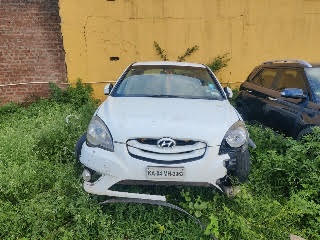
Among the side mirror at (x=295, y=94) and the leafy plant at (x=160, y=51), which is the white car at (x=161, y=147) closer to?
the side mirror at (x=295, y=94)

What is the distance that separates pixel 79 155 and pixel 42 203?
68cm

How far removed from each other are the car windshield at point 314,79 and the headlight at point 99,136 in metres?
3.20

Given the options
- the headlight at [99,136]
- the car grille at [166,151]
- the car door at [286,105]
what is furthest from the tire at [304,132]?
the headlight at [99,136]

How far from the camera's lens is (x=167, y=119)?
145 inches

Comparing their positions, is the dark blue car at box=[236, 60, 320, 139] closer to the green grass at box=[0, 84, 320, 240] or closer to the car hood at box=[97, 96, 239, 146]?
the green grass at box=[0, 84, 320, 240]

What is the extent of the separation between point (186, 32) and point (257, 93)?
4.09 meters

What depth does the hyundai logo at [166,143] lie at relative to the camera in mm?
3467

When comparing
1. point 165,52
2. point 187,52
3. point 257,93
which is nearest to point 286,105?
point 257,93

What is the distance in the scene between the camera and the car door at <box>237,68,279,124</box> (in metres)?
6.12

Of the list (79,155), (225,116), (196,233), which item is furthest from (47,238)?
(225,116)

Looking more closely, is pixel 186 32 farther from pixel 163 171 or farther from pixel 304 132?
pixel 163 171

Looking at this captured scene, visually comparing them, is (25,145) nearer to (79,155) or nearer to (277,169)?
(79,155)

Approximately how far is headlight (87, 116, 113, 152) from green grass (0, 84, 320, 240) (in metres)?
0.62

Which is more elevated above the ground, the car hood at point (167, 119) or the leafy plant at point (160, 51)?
the leafy plant at point (160, 51)
